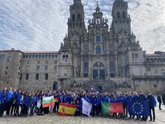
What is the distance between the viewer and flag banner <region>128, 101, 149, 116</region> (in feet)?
52.1

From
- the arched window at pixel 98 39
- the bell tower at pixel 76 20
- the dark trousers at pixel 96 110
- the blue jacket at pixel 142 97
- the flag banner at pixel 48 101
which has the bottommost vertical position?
the dark trousers at pixel 96 110

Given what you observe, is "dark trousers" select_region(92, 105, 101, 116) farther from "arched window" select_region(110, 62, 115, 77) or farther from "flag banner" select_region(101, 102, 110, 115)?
Answer: "arched window" select_region(110, 62, 115, 77)

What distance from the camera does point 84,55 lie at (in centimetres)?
6638

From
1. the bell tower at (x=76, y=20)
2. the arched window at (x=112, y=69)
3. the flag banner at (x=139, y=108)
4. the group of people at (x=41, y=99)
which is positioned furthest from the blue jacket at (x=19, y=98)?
the bell tower at (x=76, y=20)

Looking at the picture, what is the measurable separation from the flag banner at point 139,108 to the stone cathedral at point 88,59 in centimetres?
4191

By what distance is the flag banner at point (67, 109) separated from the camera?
18.1m

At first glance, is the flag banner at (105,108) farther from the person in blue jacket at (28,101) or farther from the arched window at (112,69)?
the arched window at (112,69)

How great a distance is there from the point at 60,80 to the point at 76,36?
17265 mm

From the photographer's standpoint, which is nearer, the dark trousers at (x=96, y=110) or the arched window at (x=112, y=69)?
the dark trousers at (x=96, y=110)

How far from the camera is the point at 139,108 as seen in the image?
1641 centimetres

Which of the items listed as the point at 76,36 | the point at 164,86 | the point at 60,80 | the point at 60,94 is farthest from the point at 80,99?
the point at 76,36

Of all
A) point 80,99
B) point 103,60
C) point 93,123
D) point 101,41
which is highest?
point 101,41

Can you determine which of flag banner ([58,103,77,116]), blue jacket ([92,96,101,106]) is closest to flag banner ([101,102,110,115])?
blue jacket ([92,96,101,106])

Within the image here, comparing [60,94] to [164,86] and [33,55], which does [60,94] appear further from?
[33,55]
